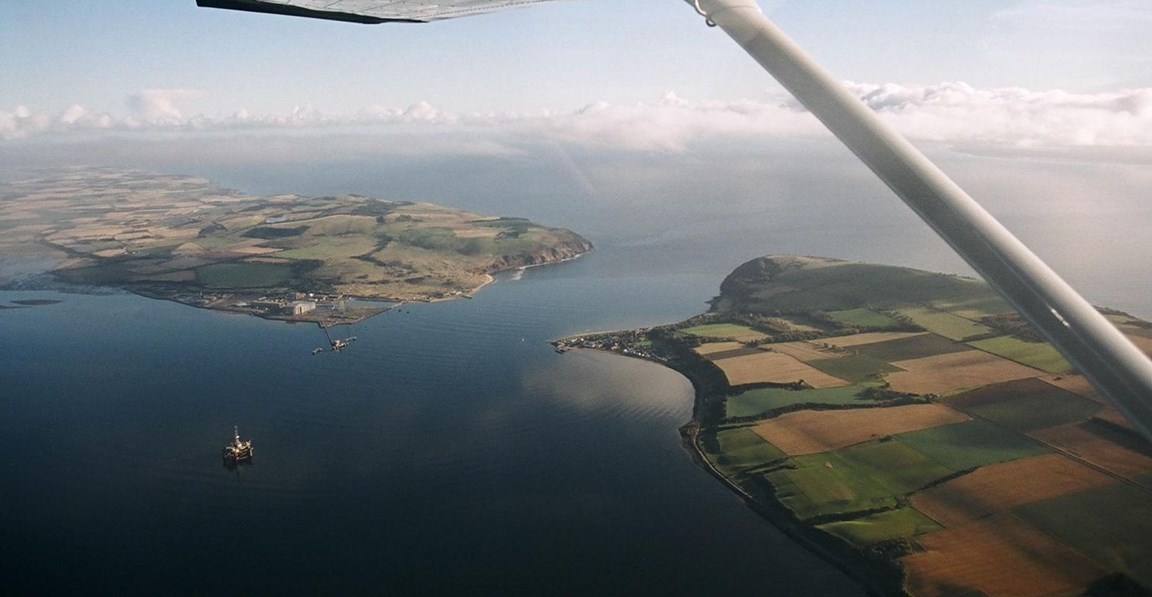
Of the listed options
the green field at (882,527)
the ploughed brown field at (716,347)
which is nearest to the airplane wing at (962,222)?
the green field at (882,527)

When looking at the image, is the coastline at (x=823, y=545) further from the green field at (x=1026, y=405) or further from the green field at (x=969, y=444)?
the green field at (x=1026, y=405)

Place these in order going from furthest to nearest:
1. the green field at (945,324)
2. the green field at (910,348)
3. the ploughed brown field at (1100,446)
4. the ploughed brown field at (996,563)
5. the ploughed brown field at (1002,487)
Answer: the green field at (945,324) < the green field at (910,348) < the ploughed brown field at (1100,446) < the ploughed brown field at (1002,487) < the ploughed brown field at (996,563)

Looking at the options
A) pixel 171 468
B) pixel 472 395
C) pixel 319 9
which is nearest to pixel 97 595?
pixel 171 468

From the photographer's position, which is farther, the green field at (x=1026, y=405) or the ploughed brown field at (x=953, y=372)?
the ploughed brown field at (x=953, y=372)

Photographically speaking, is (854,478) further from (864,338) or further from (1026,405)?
(864,338)

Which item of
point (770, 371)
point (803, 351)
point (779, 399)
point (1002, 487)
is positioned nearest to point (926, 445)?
point (1002, 487)

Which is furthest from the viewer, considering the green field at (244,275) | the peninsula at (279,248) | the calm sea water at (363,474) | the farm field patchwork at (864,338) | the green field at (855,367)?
the green field at (244,275)

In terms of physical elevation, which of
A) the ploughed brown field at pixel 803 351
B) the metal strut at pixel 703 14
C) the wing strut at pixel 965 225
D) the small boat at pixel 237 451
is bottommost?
the small boat at pixel 237 451
